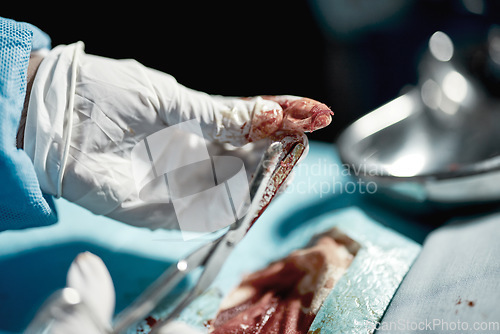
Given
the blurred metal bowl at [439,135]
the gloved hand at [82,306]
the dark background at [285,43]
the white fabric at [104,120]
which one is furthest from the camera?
the dark background at [285,43]

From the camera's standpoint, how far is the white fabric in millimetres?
639

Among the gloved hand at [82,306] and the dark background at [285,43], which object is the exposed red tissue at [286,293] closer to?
the gloved hand at [82,306]

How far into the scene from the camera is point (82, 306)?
504 mm

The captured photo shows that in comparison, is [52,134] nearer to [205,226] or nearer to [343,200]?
[205,226]

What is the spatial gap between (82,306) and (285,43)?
4.63 ft

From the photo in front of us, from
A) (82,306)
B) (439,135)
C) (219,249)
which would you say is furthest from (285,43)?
(82,306)

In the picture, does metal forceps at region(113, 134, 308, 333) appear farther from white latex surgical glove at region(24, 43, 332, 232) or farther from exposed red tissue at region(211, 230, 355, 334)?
exposed red tissue at region(211, 230, 355, 334)

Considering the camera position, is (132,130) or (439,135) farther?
(439,135)

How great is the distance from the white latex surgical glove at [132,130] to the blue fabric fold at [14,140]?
0.03 m

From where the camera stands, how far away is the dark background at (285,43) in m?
1.56

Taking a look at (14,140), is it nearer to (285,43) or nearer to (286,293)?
(286,293)

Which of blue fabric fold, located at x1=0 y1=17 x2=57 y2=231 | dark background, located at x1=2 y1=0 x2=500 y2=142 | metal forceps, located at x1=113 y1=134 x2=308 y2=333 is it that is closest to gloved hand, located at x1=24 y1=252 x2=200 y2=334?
metal forceps, located at x1=113 y1=134 x2=308 y2=333

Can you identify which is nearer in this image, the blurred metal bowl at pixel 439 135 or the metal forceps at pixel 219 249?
the metal forceps at pixel 219 249

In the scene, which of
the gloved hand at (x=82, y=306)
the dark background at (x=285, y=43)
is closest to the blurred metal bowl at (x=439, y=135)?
the dark background at (x=285, y=43)
